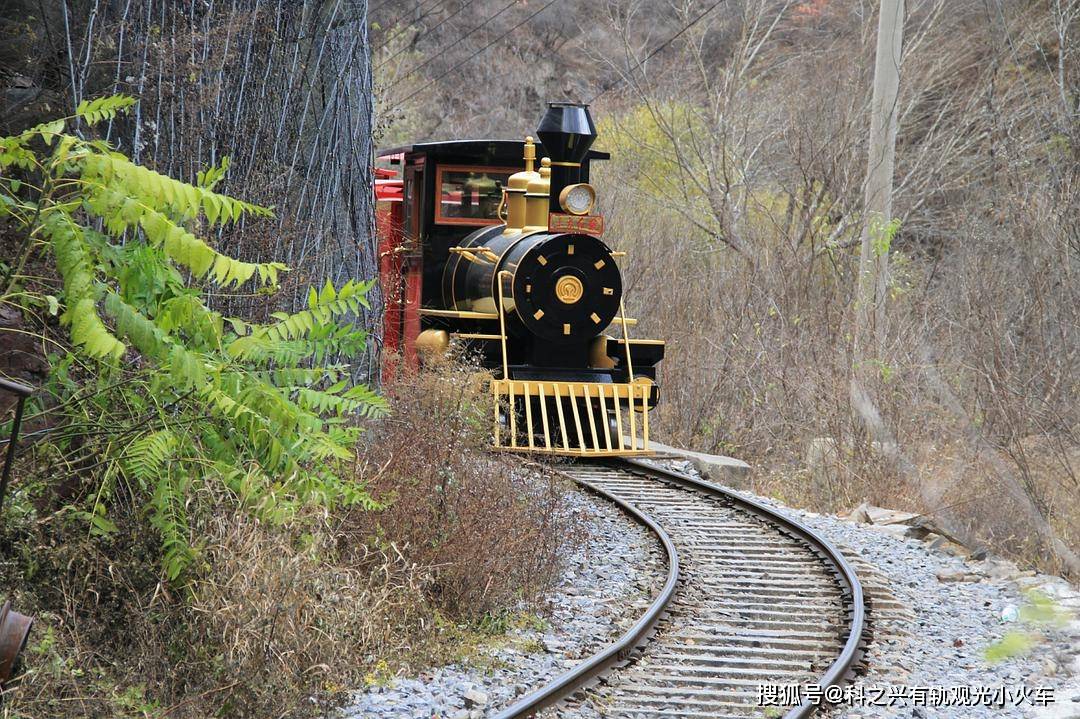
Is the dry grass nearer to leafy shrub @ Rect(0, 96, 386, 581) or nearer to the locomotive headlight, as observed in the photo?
leafy shrub @ Rect(0, 96, 386, 581)

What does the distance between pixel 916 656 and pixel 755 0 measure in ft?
69.1

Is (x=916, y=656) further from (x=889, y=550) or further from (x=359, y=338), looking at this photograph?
(x=359, y=338)

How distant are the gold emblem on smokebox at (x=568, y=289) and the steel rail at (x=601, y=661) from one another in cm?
481

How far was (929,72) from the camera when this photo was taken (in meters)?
22.3

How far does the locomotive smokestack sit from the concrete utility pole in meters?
3.64

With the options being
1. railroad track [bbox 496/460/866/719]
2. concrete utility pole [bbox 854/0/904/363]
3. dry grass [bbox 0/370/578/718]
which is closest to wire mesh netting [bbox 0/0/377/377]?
dry grass [bbox 0/370/578/718]

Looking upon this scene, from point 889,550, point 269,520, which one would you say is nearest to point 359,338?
point 269,520

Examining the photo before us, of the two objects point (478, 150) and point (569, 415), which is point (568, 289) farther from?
point (478, 150)

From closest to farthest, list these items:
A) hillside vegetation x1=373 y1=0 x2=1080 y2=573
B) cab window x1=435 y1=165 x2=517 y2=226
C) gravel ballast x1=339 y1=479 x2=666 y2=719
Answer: gravel ballast x1=339 y1=479 x2=666 y2=719
hillside vegetation x1=373 y1=0 x2=1080 y2=573
cab window x1=435 y1=165 x2=517 y2=226

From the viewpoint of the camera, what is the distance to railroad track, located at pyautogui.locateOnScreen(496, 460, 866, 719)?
5797 mm

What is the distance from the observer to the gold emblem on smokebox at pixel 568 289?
1298 centimetres

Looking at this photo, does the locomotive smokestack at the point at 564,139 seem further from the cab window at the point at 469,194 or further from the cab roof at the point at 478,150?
the cab window at the point at 469,194

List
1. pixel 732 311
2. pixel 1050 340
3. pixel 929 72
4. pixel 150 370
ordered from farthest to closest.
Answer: pixel 929 72 < pixel 732 311 < pixel 1050 340 < pixel 150 370

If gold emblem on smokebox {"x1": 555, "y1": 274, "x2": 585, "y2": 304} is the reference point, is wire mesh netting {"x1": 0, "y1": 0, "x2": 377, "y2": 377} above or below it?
above
